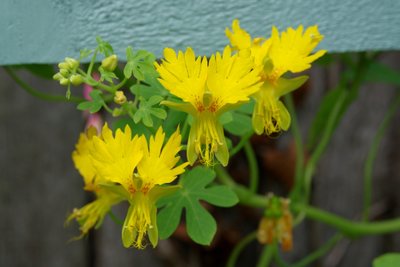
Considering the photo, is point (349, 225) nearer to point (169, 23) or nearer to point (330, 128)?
point (330, 128)

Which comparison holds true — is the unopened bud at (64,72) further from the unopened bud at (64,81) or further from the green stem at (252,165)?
the green stem at (252,165)

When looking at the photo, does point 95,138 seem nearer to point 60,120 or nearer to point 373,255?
point 60,120

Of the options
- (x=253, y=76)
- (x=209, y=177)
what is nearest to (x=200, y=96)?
(x=253, y=76)

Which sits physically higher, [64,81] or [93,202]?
[64,81]

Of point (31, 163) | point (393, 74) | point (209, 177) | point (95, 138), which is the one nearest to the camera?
point (95, 138)

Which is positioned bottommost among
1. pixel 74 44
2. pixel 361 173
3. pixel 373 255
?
pixel 373 255

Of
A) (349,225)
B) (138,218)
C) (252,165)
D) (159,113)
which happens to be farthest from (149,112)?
(349,225)
